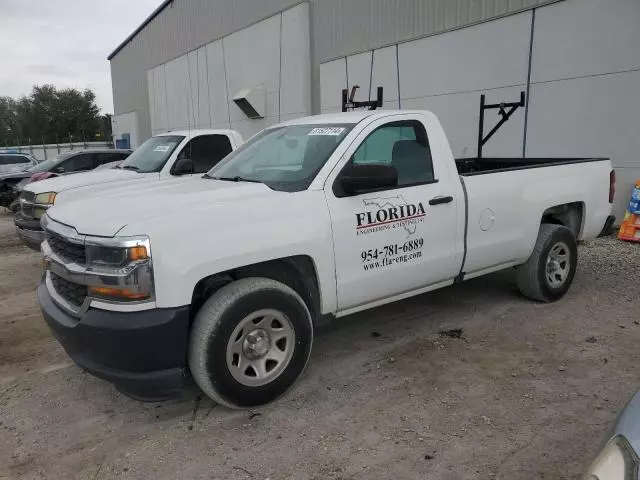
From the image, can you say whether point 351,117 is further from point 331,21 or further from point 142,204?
point 331,21

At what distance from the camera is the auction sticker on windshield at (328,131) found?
13.0 ft

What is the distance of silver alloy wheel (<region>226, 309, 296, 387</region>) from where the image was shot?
3.19 metres

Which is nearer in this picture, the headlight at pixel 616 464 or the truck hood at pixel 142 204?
the headlight at pixel 616 464

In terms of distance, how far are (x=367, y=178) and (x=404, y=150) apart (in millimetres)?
944

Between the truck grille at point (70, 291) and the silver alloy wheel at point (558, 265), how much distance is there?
14.0 ft

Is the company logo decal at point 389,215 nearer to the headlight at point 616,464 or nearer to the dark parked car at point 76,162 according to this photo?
the headlight at point 616,464

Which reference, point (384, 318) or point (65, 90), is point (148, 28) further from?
point (65, 90)

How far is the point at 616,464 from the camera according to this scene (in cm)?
151

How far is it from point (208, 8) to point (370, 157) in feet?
66.4

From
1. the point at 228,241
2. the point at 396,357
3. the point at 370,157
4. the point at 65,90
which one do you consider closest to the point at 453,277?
the point at 396,357

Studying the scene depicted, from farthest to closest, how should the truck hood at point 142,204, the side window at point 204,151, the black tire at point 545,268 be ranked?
the side window at point 204,151, the black tire at point 545,268, the truck hood at point 142,204

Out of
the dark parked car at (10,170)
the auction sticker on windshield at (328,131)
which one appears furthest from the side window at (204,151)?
the dark parked car at (10,170)

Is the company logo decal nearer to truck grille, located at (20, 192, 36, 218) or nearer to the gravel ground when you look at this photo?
the gravel ground

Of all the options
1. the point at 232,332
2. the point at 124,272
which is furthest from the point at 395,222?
the point at 124,272
